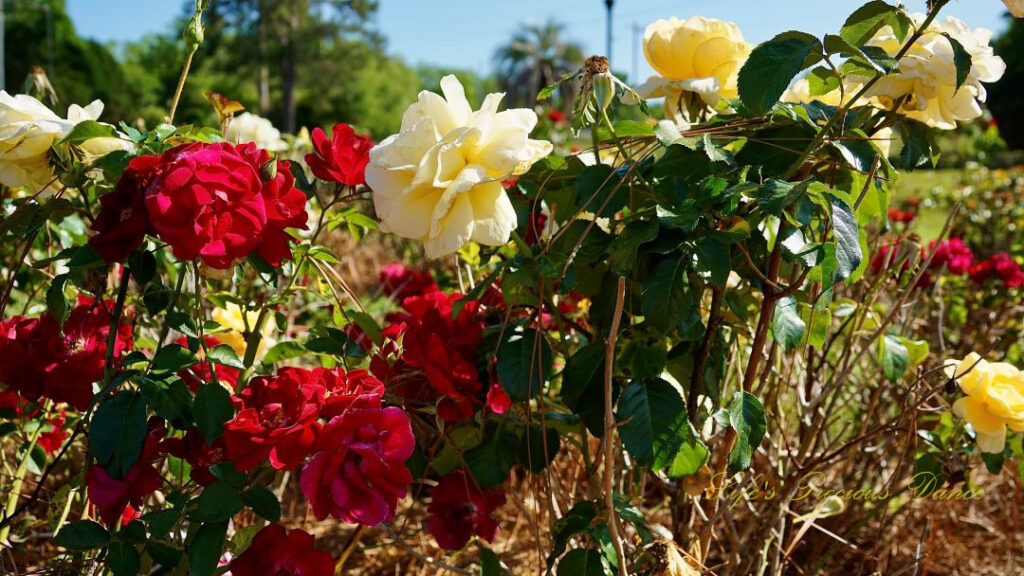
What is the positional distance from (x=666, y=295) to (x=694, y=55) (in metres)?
0.38

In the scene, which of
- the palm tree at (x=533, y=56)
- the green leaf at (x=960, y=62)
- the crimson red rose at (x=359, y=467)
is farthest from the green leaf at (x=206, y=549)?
the palm tree at (x=533, y=56)

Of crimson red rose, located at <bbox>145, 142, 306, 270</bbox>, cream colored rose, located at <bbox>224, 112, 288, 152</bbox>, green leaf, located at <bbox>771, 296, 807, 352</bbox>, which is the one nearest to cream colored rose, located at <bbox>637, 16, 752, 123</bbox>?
green leaf, located at <bbox>771, 296, 807, 352</bbox>

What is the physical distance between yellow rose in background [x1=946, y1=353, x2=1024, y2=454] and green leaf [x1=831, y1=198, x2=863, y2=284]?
394 mm

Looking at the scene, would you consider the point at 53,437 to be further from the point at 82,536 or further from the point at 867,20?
the point at 867,20

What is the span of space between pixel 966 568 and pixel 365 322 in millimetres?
1408

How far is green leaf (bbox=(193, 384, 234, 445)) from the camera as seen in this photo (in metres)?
0.79

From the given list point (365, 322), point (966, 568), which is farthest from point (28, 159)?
point (966, 568)

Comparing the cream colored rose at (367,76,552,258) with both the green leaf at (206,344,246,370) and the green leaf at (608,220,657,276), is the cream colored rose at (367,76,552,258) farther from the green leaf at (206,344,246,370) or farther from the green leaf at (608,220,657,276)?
the green leaf at (206,344,246,370)

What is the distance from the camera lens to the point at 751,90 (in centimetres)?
77

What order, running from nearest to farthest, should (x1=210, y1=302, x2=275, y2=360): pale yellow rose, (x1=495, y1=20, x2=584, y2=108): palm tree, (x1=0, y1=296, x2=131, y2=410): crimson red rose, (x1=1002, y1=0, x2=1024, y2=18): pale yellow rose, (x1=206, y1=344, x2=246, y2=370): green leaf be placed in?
(x1=1002, y1=0, x2=1024, y2=18): pale yellow rose, (x1=206, y1=344, x2=246, y2=370): green leaf, (x1=0, y1=296, x2=131, y2=410): crimson red rose, (x1=210, y1=302, x2=275, y2=360): pale yellow rose, (x1=495, y1=20, x2=584, y2=108): palm tree

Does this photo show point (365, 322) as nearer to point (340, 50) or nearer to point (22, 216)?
point (22, 216)

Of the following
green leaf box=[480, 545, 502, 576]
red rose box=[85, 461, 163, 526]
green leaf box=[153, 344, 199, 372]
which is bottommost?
green leaf box=[480, 545, 502, 576]

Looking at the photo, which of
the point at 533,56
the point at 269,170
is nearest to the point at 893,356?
the point at 269,170

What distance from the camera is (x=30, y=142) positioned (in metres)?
0.86
